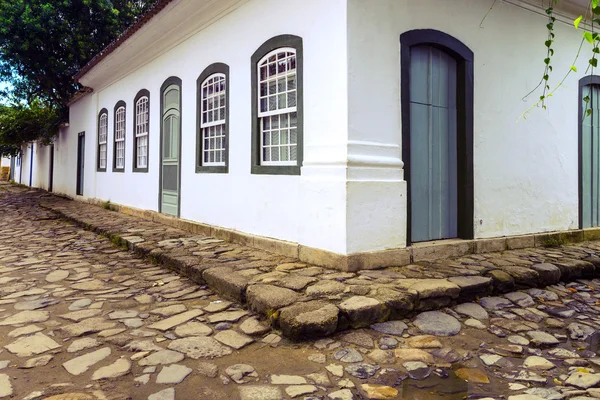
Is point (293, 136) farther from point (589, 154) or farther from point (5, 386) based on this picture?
point (589, 154)

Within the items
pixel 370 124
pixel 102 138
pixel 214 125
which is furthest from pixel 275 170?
pixel 102 138

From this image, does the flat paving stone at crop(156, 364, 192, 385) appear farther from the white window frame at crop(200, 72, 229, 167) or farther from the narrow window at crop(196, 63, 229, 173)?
the white window frame at crop(200, 72, 229, 167)

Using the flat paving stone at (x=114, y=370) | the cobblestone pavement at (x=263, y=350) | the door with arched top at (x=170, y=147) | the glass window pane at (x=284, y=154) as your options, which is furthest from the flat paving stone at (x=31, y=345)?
the door with arched top at (x=170, y=147)

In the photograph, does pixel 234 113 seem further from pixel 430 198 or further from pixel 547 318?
pixel 547 318

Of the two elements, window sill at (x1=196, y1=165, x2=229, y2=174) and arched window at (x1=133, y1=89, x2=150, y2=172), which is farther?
arched window at (x1=133, y1=89, x2=150, y2=172)

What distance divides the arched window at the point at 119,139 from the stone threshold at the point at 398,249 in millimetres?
4443

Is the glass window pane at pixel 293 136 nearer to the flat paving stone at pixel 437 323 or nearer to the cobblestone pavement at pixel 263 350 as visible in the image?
the cobblestone pavement at pixel 263 350

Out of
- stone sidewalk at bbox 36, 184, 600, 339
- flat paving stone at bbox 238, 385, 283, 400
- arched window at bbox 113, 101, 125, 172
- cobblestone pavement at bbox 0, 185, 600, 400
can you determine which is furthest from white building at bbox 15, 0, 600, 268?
arched window at bbox 113, 101, 125, 172

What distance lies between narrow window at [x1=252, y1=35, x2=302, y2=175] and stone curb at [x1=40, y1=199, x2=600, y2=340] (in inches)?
62.0

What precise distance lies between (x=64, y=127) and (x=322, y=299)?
15799 mm

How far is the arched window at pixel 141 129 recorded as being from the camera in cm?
920

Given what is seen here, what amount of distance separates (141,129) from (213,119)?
351 centimetres

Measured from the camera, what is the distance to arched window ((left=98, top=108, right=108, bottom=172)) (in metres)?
11.8

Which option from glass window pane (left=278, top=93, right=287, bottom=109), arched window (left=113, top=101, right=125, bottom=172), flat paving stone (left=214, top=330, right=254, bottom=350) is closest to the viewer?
flat paving stone (left=214, top=330, right=254, bottom=350)
